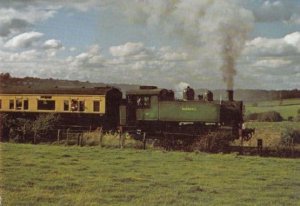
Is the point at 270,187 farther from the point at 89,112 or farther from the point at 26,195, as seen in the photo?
the point at 89,112

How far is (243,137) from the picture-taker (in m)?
13.3

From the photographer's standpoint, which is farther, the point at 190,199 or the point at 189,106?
the point at 189,106

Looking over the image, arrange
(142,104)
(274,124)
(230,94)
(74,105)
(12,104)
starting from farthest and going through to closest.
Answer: (274,124) → (12,104) → (74,105) → (142,104) → (230,94)

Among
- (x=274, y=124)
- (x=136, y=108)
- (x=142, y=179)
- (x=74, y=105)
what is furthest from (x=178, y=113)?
(x=274, y=124)

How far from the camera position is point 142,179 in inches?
298

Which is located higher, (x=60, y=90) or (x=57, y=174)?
(x=60, y=90)

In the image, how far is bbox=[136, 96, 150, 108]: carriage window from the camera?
564 inches

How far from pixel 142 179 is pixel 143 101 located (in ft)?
22.8

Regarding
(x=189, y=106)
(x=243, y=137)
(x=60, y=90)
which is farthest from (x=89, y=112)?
(x=243, y=137)

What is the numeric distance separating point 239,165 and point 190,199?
3.00 metres

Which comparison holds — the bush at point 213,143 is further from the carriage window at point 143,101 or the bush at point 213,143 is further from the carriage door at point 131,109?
the carriage door at point 131,109

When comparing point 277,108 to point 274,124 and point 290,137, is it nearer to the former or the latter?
point 274,124

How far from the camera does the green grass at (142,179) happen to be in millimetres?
6457

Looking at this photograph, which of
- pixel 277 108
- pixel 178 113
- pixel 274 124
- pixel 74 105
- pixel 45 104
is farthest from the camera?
A: pixel 277 108
